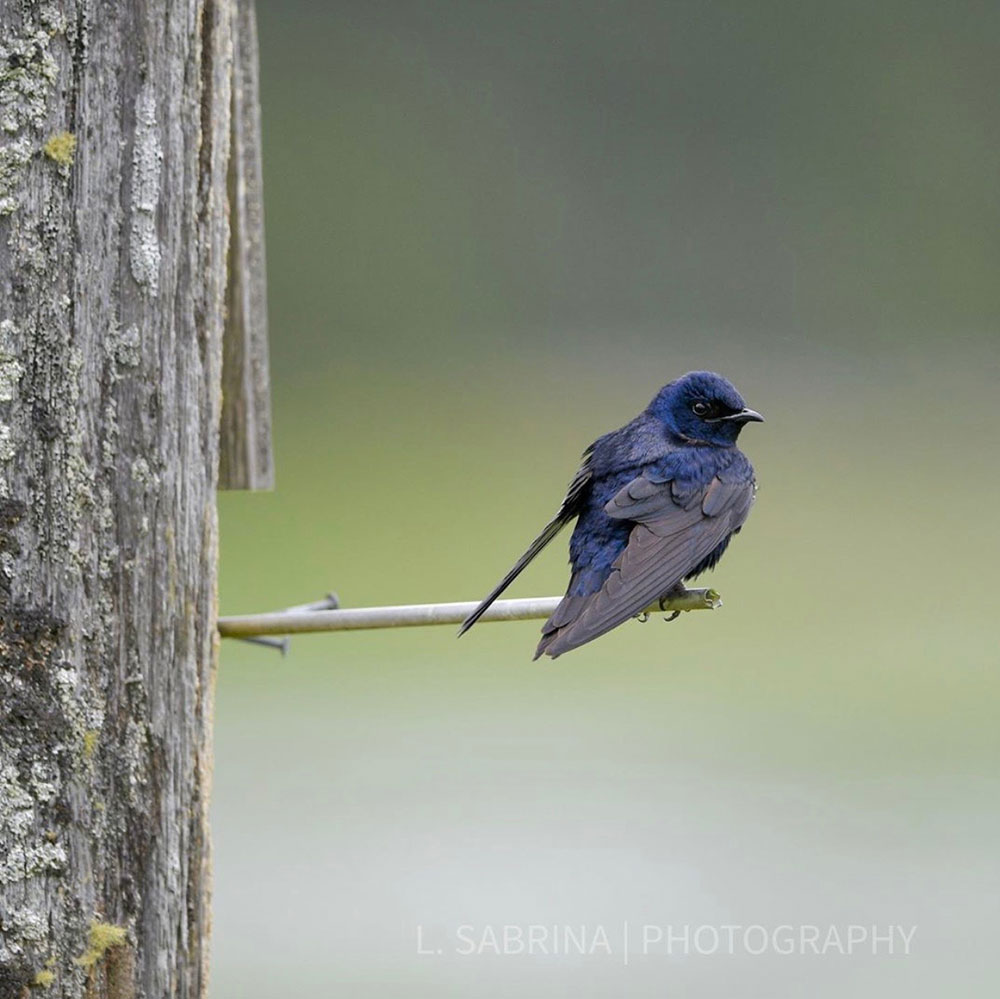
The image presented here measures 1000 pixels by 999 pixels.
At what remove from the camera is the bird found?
1918 mm

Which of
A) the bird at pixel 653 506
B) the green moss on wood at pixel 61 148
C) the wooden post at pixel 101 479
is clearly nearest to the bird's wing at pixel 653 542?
the bird at pixel 653 506

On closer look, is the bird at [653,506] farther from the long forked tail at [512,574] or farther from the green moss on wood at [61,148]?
the green moss on wood at [61,148]

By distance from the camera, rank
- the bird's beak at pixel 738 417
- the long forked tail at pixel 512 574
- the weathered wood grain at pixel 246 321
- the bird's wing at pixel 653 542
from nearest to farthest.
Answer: the long forked tail at pixel 512 574 < the bird's wing at pixel 653 542 < the weathered wood grain at pixel 246 321 < the bird's beak at pixel 738 417

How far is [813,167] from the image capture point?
13.6m

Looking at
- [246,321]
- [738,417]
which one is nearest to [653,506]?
[738,417]

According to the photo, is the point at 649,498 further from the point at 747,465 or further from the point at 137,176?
the point at 137,176

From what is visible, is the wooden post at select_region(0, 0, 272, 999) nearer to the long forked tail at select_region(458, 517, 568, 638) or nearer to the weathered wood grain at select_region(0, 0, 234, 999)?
the weathered wood grain at select_region(0, 0, 234, 999)

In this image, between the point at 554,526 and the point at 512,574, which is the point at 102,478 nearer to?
the point at 512,574

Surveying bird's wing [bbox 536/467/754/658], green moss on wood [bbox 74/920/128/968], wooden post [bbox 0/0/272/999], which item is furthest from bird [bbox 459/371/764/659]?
green moss on wood [bbox 74/920/128/968]

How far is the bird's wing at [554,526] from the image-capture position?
1.72m

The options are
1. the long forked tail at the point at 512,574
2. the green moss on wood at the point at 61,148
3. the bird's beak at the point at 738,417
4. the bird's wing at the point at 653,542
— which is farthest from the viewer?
the bird's beak at the point at 738,417

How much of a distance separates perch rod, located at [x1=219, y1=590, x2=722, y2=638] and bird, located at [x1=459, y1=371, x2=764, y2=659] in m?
0.04

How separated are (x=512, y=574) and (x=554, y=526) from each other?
23cm

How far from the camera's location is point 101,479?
153 centimetres
